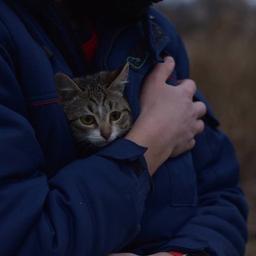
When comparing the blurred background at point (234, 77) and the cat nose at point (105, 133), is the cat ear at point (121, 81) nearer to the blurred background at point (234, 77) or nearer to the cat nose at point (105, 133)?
the cat nose at point (105, 133)

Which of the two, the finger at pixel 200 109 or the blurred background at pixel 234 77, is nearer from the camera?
the finger at pixel 200 109

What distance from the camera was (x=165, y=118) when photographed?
213cm

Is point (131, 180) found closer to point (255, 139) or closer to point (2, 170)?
point (2, 170)

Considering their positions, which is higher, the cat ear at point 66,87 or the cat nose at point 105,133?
the cat ear at point 66,87

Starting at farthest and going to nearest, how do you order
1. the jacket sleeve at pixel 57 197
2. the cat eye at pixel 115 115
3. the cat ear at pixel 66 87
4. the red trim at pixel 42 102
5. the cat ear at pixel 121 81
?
the cat eye at pixel 115 115 < the cat ear at pixel 121 81 < the cat ear at pixel 66 87 < the red trim at pixel 42 102 < the jacket sleeve at pixel 57 197

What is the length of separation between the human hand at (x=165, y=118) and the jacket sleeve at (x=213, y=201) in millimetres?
120

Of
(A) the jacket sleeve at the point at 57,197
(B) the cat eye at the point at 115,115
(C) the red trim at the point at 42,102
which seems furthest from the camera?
(B) the cat eye at the point at 115,115

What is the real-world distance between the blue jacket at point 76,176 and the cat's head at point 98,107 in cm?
4

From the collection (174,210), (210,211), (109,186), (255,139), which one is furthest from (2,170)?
(255,139)

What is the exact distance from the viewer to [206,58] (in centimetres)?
751

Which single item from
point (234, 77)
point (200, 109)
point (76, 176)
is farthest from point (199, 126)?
point (234, 77)

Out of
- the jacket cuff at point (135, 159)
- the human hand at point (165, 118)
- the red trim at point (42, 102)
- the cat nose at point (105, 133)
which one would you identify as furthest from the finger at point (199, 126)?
the red trim at point (42, 102)

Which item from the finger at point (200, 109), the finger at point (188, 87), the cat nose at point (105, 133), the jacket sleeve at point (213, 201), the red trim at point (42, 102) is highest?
the red trim at point (42, 102)

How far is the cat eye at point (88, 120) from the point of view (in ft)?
7.18
